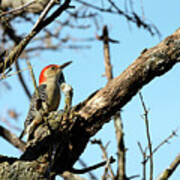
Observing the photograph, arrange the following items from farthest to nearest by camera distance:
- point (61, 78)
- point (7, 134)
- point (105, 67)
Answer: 1. point (61, 78)
2. point (105, 67)
3. point (7, 134)

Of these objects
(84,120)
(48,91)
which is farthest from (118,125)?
(84,120)

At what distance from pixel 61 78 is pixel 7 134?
1668 millimetres

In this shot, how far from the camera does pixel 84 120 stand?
3.39 metres

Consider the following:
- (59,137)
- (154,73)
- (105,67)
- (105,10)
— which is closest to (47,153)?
(59,137)

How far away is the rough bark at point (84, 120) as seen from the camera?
329 centimetres

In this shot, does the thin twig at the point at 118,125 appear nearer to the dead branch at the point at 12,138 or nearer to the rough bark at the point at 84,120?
the rough bark at the point at 84,120

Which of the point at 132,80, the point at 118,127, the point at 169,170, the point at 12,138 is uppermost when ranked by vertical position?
the point at 12,138

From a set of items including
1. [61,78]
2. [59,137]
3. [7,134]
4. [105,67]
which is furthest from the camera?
[61,78]

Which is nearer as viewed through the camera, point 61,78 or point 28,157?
point 28,157

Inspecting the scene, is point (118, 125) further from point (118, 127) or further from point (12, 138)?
point (12, 138)

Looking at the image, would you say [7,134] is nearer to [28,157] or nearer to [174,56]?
[28,157]

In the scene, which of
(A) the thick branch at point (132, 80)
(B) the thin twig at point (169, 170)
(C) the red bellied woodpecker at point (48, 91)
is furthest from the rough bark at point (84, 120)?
(B) the thin twig at point (169, 170)

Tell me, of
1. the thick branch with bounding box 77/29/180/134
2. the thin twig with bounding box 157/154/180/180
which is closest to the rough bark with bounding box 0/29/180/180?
the thick branch with bounding box 77/29/180/134

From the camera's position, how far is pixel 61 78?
19.2ft
